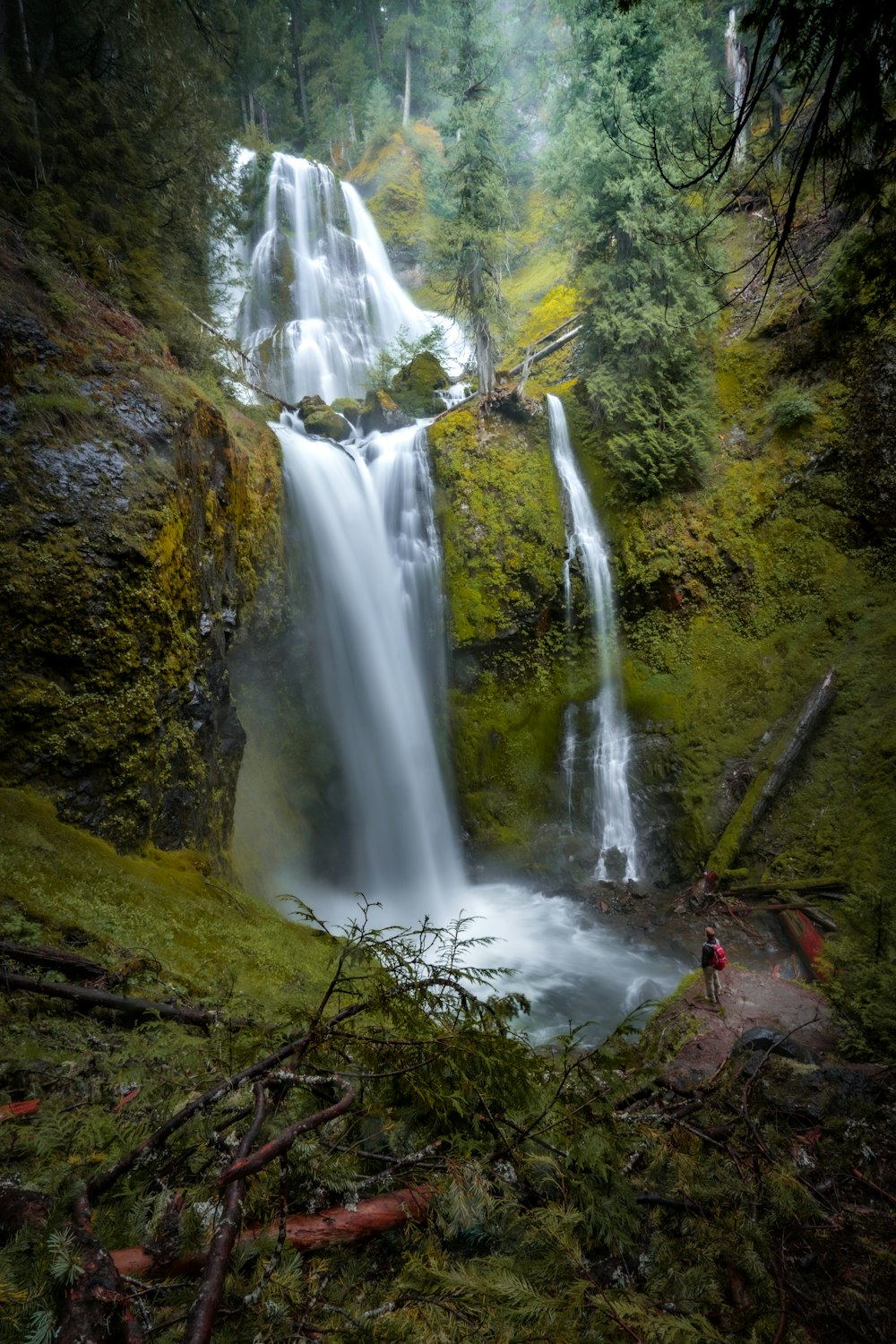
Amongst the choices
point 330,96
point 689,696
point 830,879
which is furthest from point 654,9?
point 330,96

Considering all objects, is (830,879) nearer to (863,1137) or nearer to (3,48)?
(863,1137)

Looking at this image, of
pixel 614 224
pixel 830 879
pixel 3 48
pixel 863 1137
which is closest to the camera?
pixel 863 1137

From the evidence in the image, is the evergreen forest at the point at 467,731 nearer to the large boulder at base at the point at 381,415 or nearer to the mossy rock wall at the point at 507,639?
the mossy rock wall at the point at 507,639

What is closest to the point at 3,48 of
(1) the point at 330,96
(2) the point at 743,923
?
(2) the point at 743,923

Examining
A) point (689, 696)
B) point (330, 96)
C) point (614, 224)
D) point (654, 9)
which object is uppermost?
point (330, 96)

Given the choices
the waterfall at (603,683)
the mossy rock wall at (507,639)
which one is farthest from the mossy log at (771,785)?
the mossy rock wall at (507,639)

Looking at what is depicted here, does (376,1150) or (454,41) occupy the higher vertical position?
(454,41)

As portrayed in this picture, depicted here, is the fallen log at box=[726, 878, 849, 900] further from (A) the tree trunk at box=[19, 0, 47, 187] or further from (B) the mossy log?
(A) the tree trunk at box=[19, 0, 47, 187]

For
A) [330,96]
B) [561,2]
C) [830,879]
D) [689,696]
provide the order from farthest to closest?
[330,96] → [561,2] → [689,696] → [830,879]

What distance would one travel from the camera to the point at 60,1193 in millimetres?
1428

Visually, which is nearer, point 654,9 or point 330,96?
point 654,9

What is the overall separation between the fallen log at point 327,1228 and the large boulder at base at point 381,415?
625 inches

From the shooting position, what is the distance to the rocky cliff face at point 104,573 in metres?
5.66

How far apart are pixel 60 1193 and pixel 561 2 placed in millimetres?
21018
